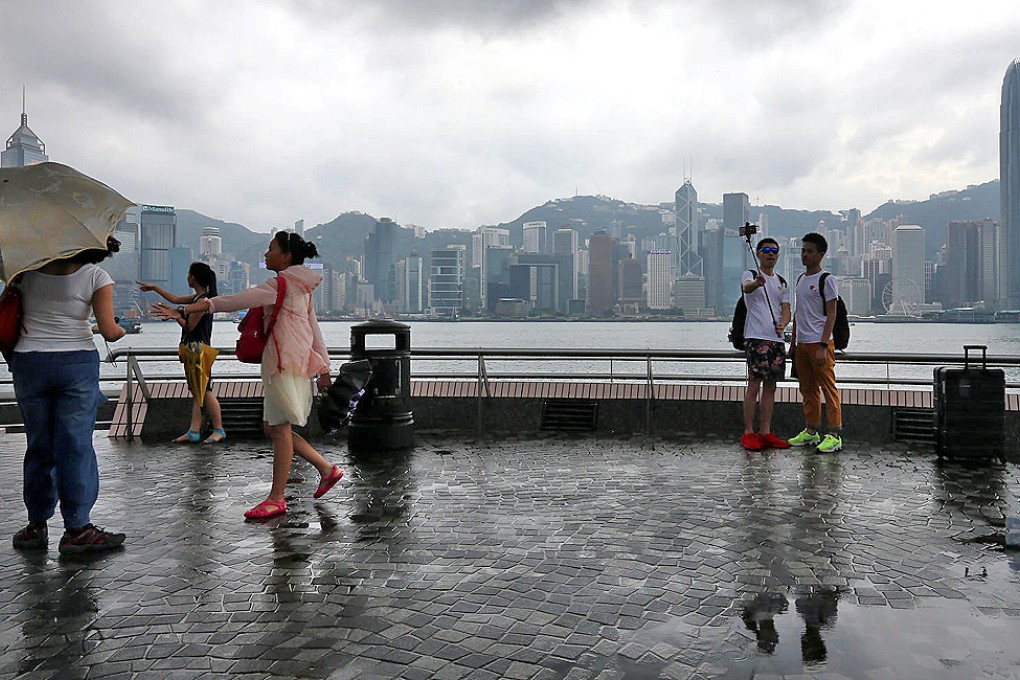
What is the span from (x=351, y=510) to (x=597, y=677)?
3.13 meters

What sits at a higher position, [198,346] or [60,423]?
[198,346]

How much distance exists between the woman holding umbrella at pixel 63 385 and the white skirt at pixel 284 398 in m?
1.03

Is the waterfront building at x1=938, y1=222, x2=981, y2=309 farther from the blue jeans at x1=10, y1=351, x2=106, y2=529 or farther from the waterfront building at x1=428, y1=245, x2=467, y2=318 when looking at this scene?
the blue jeans at x1=10, y1=351, x2=106, y2=529

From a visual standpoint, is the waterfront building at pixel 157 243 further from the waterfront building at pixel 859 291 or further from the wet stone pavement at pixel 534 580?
the waterfront building at pixel 859 291

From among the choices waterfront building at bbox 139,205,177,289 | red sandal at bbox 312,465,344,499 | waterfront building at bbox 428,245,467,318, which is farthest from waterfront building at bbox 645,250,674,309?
red sandal at bbox 312,465,344,499

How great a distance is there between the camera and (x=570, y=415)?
33.8 ft

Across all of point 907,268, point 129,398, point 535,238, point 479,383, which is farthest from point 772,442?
point 535,238

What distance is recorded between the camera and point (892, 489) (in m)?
6.43

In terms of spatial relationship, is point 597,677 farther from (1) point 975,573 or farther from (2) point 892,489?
(2) point 892,489

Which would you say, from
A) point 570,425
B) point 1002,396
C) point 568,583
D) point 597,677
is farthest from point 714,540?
point 570,425

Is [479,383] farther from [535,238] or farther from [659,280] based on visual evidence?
[535,238]

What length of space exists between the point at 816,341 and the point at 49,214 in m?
6.80

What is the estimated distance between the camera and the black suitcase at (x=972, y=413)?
7691mm

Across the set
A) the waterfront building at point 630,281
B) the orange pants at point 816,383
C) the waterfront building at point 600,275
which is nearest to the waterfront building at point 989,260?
the waterfront building at point 630,281
